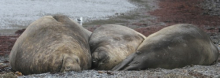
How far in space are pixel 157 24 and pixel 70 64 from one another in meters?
11.8

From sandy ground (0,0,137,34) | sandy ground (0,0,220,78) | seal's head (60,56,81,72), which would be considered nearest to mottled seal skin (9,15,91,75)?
seal's head (60,56,81,72)

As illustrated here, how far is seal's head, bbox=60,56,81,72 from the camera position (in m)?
4.71

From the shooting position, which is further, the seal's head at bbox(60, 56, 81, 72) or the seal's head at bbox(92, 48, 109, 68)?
the seal's head at bbox(92, 48, 109, 68)


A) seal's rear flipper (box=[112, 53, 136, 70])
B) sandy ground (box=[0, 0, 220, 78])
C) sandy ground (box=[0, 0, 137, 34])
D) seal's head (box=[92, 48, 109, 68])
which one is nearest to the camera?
sandy ground (box=[0, 0, 220, 78])

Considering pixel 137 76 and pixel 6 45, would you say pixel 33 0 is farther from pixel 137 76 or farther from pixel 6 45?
pixel 137 76

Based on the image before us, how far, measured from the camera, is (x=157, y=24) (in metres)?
16.2

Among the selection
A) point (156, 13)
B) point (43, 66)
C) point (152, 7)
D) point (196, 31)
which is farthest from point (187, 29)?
point (152, 7)

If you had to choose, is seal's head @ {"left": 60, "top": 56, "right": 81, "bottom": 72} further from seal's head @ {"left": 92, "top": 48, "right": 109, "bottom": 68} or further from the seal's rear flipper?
seal's head @ {"left": 92, "top": 48, "right": 109, "bottom": 68}

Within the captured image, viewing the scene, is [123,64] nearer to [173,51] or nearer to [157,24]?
[173,51]

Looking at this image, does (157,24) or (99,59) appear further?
(157,24)

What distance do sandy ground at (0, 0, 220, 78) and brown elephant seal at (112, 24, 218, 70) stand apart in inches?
8.8

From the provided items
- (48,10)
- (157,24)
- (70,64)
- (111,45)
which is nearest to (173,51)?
(111,45)

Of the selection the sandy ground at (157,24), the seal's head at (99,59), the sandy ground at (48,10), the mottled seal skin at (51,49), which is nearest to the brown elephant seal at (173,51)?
the sandy ground at (157,24)

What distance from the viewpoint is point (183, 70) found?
5066mm
